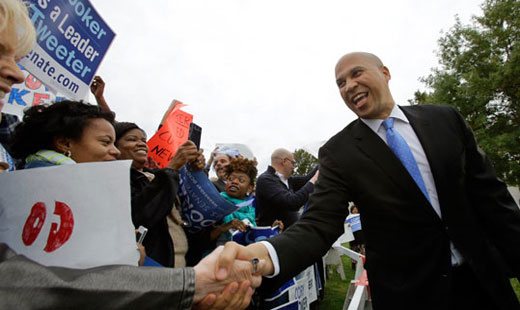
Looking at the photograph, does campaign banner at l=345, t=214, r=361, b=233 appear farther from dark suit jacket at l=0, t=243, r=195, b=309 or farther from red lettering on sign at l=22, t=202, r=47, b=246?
red lettering on sign at l=22, t=202, r=47, b=246

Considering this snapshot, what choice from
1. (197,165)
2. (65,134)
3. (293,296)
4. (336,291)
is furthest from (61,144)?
(336,291)

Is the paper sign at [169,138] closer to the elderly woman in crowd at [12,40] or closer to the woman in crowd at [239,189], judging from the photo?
the woman in crowd at [239,189]

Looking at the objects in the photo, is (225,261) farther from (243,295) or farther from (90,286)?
(90,286)

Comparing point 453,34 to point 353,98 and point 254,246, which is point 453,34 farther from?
point 254,246

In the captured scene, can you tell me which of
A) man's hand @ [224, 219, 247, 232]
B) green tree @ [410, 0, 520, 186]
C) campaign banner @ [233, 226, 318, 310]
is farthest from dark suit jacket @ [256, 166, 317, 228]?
green tree @ [410, 0, 520, 186]

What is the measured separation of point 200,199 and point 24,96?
6.17 feet

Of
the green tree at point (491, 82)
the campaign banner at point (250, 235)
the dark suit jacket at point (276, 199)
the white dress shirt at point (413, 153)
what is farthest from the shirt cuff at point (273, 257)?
the green tree at point (491, 82)

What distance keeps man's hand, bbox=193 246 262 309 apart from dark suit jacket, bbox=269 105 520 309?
0.19m

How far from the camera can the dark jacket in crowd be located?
2.02 meters

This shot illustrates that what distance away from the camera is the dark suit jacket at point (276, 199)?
4.03m

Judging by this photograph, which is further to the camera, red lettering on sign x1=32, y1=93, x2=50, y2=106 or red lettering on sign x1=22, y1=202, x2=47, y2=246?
red lettering on sign x1=32, y1=93, x2=50, y2=106

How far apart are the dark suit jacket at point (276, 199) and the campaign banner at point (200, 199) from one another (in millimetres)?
1584

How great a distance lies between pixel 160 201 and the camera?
205 cm

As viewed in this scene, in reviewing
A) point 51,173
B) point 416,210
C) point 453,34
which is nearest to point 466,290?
point 416,210
